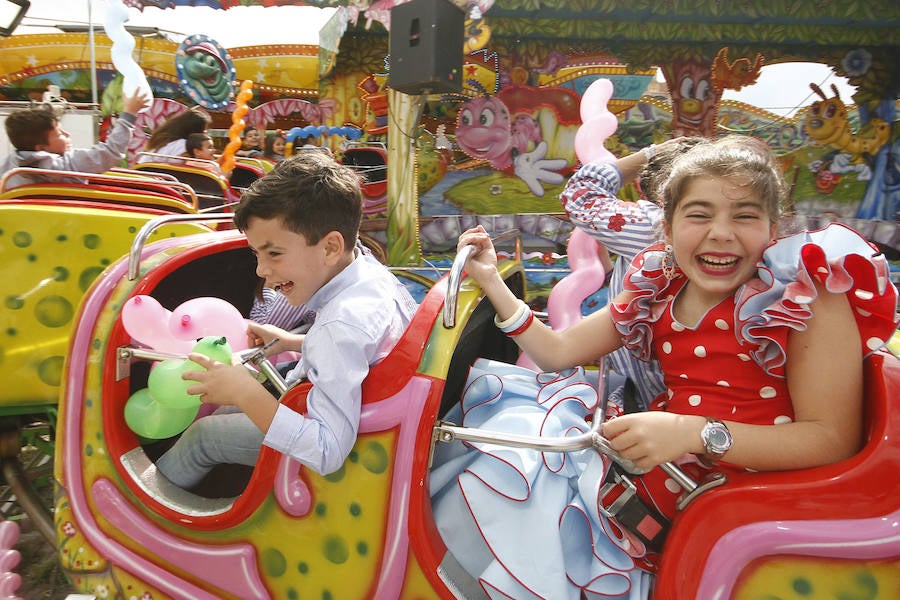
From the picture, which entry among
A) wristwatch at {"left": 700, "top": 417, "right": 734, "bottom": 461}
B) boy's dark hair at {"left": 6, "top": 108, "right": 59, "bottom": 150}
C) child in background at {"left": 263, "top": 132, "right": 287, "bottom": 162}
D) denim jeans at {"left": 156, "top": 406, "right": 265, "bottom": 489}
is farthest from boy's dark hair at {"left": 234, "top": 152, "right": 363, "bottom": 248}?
child in background at {"left": 263, "top": 132, "right": 287, "bottom": 162}

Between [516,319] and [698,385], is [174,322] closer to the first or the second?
[516,319]

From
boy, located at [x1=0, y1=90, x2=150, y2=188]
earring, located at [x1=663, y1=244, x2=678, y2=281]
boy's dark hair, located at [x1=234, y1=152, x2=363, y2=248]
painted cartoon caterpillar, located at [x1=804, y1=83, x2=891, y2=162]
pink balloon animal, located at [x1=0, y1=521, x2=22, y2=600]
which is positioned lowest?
pink balloon animal, located at [x1=0, y1=521, x2=22, y2=600]

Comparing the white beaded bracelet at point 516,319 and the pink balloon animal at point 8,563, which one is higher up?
the white beaded bracelet at point 516,319

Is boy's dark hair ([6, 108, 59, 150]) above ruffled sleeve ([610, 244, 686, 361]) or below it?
above

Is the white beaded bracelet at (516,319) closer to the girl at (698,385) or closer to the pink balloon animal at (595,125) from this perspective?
the girl at (698,385)

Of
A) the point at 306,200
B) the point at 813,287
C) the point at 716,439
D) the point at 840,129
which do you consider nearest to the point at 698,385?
the point at 716,439

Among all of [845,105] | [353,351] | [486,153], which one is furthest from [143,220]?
[845,105]

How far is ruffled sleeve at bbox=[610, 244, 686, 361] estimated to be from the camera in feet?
3.90

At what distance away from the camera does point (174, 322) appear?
1.35 meters

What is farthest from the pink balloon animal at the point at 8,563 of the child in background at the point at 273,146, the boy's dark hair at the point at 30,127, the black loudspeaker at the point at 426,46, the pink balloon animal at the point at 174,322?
the child in background at the point at 273,146

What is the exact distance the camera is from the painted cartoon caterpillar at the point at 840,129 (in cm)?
764

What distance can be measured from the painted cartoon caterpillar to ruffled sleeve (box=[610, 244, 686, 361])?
314 inches

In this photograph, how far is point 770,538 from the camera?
916 millimetres

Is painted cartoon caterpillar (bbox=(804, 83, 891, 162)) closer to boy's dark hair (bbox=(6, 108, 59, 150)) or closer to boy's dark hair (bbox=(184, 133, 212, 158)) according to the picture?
boy's dark hair (bbox=(184, 133, 212, 158))
